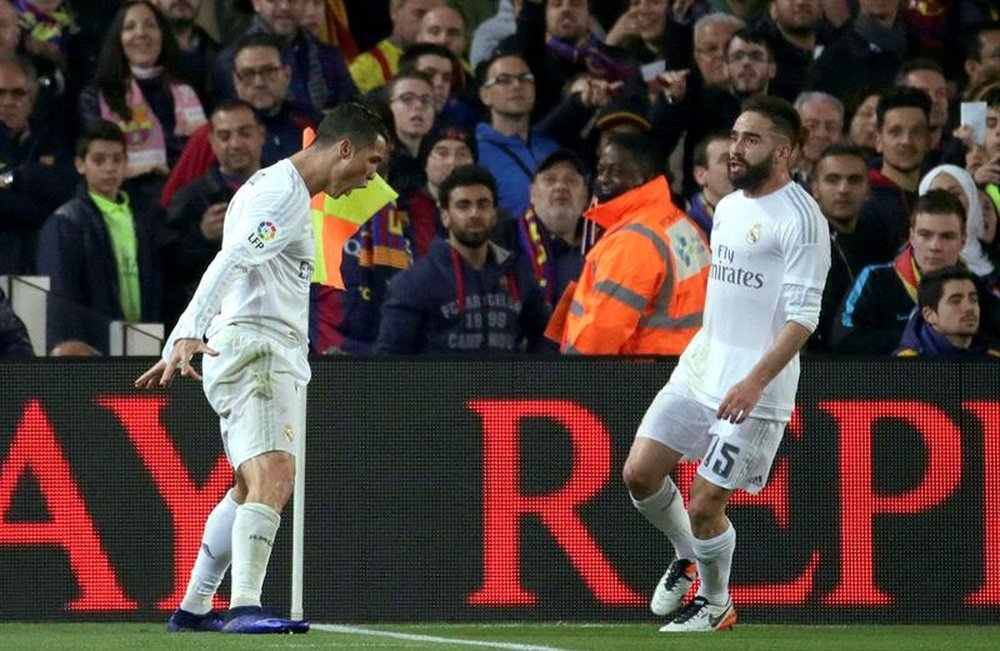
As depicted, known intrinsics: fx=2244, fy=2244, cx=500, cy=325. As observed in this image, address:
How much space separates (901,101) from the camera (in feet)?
43.2

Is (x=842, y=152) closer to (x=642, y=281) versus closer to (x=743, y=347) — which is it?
(x=642, y=281)

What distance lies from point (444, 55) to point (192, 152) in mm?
1851

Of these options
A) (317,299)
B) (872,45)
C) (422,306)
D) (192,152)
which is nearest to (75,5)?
(192,152)

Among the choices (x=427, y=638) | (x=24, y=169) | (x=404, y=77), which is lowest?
(x=427, y=638)

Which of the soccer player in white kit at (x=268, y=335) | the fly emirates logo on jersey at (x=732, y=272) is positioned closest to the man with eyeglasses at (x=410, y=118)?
the fly emirates logo on jersey at (x=732, y=272)

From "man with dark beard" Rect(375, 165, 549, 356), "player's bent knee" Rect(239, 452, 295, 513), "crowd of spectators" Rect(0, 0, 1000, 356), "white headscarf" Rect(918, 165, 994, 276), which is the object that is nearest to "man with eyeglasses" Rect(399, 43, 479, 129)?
"crowd of spectators" Rect(0, 0, 1000, 356)

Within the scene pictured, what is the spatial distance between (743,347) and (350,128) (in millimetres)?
1896

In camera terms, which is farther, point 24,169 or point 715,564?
point 24,169

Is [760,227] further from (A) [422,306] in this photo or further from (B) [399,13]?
(B) [399,13]

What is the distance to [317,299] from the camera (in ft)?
40.5

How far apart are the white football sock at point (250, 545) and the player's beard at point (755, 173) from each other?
2389 mm

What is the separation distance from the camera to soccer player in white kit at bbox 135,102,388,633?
8289 millimetres

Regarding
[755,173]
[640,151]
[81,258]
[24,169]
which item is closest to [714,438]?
[755,173]

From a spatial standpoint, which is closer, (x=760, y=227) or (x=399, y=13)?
(x=760, y=227)
